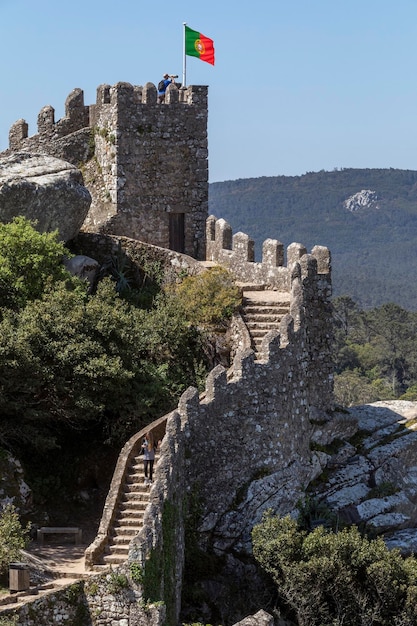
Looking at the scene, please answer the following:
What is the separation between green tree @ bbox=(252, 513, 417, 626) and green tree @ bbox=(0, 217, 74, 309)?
765cm

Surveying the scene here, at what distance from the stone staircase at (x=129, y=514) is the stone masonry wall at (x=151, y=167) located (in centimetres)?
1153

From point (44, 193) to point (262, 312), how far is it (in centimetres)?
636

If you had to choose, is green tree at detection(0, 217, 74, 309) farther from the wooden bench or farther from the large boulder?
the wooden bench

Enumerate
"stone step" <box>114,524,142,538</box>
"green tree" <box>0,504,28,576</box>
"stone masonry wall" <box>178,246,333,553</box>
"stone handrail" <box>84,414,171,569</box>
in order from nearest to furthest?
"green tree" <box>0,504,28,576</box>
"stone handrail" <box>84,414,171,569</box>
"stone step" <box>114,524,142,538</box>
"stone masonry wall" <box>178,246,333,553</box>

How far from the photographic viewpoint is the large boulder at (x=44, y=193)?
1457 inches

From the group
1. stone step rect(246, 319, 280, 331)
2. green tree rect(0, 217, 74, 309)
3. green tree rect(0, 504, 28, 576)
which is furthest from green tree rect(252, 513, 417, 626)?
green tree rect(0, 217, 74, 309)

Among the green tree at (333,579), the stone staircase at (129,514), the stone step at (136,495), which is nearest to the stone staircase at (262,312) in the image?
the green tree at (333,579)

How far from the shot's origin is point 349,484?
35219 millimetres

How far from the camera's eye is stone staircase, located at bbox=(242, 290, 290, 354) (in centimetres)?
3481

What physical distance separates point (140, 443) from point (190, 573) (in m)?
2.79

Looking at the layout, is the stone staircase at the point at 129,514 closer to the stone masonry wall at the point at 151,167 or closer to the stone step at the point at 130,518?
the stone step at the point at 130,518

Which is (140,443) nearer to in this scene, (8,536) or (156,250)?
(8,536)

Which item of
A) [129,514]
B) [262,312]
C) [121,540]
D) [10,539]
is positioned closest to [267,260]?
[262,312]

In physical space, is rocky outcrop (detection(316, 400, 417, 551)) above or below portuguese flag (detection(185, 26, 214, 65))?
below
